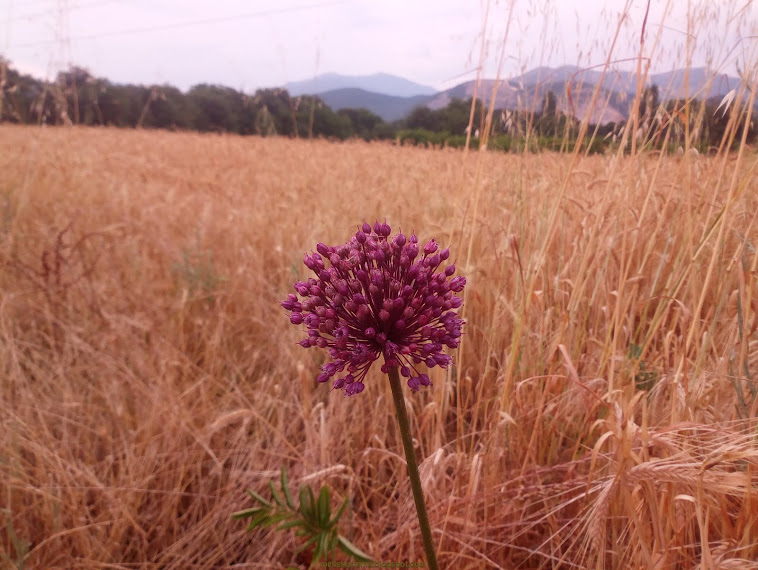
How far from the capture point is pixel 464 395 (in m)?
2.00

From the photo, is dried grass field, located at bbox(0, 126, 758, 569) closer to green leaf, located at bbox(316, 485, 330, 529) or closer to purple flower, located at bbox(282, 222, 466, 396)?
green leaf, located at bbox(316, 485, 330, 529)

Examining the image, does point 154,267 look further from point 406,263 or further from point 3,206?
point 406,263

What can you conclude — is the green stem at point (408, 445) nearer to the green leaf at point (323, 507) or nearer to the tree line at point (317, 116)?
the green leaf at point (323, 507)

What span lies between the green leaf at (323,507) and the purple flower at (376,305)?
1.78 feet

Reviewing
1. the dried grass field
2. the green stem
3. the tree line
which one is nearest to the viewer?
the green stem

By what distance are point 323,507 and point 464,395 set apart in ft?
2.92

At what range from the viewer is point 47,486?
1.66 metres

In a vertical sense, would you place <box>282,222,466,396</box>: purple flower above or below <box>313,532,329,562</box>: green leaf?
above

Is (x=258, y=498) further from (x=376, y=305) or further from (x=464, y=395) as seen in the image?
(x=464, y=395)

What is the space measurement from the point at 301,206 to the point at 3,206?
2201 mm

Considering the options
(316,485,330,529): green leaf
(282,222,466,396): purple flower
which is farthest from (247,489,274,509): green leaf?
(282,222,466,396): purple flower

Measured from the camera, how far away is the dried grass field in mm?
1180

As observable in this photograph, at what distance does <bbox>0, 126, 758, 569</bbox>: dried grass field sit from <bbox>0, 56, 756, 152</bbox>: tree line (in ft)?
0.54

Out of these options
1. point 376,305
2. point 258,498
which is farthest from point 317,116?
point 376,305
